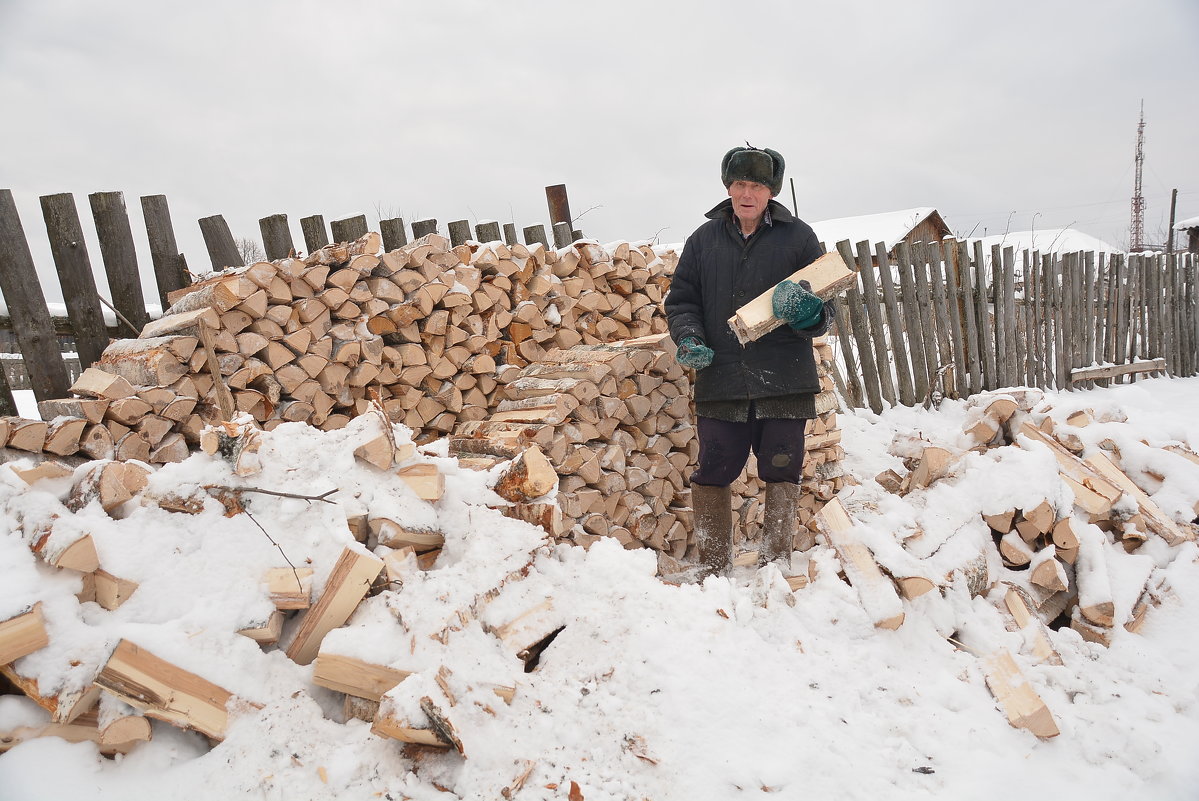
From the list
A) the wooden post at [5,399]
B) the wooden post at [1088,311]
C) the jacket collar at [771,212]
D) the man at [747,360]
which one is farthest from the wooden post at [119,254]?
the wooden post at [1088,311]

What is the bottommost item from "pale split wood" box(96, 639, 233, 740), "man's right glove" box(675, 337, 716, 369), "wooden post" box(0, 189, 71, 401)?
"pale split wood" box(96, 639, 233, 740)

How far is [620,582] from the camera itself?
232 cm

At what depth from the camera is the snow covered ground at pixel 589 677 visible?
165 centimetres

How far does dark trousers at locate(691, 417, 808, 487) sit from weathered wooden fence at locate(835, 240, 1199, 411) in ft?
10.1

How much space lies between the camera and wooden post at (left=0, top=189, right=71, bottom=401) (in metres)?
3.07

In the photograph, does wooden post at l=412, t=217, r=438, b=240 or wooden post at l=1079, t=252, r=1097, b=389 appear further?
wooden post at l=1079, t=252, r=1097, b=389

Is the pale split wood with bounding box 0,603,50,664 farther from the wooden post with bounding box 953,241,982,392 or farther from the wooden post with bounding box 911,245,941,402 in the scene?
the wooden post with bounding box 953,241,982,392

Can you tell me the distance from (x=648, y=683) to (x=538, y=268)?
283cm

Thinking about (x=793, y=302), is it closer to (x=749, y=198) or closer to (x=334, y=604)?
(x=749, y=198)

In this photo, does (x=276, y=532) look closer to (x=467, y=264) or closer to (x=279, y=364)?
(x=279, y=364)

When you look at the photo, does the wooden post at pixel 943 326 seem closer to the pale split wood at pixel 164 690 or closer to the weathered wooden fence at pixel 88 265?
the weathered wooden fence at pixel 88 265

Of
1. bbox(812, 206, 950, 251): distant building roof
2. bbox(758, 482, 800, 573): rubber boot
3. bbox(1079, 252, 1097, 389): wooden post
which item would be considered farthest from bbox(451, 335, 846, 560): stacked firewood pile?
bbox(812, 206, 950, 251): distant building roof

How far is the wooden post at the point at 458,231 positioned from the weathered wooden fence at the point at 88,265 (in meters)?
0.53

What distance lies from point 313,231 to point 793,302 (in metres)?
2.56
